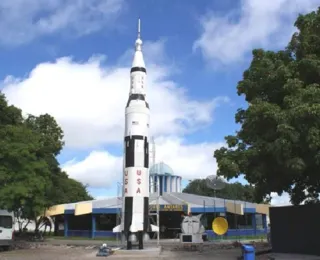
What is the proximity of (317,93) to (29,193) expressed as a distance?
19.2m

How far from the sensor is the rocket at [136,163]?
2627 centimetres

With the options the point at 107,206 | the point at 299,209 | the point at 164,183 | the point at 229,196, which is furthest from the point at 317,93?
the point at 229,196

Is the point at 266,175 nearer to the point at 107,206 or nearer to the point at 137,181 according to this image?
the point at 137,181

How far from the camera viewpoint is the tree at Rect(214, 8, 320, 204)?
16375 millimetres

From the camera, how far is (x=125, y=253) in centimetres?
2467

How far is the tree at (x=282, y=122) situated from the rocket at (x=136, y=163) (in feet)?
25.2

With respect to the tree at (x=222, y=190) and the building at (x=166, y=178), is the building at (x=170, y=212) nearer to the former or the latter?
the building at (x=166, y=178)

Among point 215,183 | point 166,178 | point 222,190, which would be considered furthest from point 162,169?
point 222,190

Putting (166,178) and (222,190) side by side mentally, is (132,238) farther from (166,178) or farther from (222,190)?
(222,190)

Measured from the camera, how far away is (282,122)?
1669 cm

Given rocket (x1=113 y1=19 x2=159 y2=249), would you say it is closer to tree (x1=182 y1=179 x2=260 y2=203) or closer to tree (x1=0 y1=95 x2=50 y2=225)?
tree (x1=0 y1=95 x2=50 y2=225)

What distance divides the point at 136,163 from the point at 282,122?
1206 centimetres

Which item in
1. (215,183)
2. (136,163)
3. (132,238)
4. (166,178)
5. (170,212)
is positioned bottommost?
(132,238)

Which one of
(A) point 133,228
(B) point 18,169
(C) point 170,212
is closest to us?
(A) point 133,228
